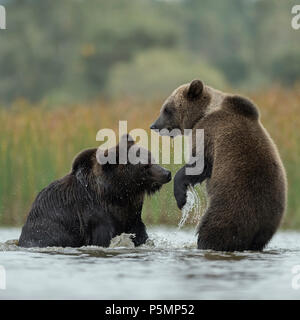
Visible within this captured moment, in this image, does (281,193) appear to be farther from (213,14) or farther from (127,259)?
(213,14)

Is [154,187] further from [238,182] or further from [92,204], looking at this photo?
[238,182]

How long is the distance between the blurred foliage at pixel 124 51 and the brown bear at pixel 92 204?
23915mm

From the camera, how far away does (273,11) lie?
43312mm

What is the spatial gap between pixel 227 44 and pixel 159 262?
128ft

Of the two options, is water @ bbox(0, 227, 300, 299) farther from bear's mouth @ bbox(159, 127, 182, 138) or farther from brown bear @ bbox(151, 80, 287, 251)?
bear's mouth @ bbox(159, 127, 182, 138)

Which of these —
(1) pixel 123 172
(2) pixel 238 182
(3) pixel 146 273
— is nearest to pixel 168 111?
(1) pixel 123 172

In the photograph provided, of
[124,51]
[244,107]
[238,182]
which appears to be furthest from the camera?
[124,51]

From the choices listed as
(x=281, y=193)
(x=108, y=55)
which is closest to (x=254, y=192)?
(x=281, y=193)

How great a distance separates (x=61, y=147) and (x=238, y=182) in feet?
16.3

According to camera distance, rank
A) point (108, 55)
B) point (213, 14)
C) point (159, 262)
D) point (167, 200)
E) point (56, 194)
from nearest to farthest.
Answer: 1. point (159, 262)
2. point (56, 194)
3. point (167, 200)
4. point (108, 55)
5. point (213, 14)

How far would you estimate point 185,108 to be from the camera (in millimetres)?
7699

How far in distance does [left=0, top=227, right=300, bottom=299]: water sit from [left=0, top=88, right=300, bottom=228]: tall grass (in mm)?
2697

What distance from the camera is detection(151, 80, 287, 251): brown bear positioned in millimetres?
6707
